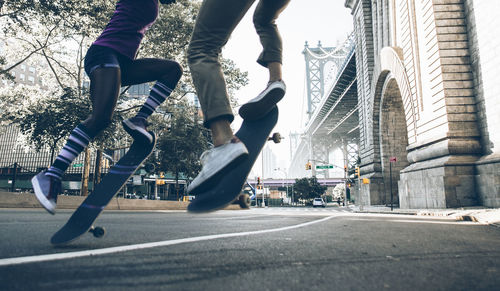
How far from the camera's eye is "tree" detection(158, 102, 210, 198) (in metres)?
22.1

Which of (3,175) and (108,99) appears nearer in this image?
(108,99)

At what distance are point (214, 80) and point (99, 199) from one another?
3.66 ft

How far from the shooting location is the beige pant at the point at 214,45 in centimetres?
183

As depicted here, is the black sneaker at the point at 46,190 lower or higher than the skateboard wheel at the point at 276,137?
lower

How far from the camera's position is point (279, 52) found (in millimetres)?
2168

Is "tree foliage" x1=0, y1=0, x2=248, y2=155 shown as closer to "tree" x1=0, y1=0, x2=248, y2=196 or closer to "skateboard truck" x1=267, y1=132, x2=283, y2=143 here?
"tree" x1=0, y1=0, x2=248, y2=196

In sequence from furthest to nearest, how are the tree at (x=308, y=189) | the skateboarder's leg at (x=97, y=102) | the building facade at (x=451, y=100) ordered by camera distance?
the tree at (x=308, y=189) → the building facade at (x=451, y=100) → the skateboarder's leg at (x=97, y=102)

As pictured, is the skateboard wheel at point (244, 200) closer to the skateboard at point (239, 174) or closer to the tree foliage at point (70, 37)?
the skateboard at point (239, 174)

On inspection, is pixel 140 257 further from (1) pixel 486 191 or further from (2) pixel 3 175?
(2) pixel 3 175

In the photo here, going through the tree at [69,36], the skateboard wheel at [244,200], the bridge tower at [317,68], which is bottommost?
the skateboard wheel at [244,200]

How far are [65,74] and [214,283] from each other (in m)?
23.7

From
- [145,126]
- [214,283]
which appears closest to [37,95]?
[145,126]

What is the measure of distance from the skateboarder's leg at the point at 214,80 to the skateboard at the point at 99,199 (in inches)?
30.2

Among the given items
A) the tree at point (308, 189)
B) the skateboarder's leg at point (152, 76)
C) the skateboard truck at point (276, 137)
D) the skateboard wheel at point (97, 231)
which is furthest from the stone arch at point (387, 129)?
the tree at point (308, 189)
